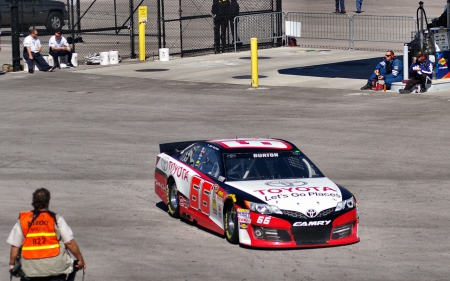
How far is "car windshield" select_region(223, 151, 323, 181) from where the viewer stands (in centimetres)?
1284

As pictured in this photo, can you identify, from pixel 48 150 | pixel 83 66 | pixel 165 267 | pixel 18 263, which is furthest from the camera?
pixel 83 66

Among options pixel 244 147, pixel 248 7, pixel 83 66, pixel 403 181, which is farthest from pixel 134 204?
pixel 248 7

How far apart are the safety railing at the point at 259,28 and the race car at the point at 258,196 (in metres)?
24.4

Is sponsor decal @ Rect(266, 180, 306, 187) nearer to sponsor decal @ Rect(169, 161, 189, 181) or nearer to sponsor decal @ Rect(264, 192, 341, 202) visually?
sponsor decal @ Rect(264, 192, 341, 202)

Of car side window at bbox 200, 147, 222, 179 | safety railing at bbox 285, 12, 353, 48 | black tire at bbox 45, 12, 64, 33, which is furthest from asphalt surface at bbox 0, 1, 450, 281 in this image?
black tire at bbox 45, 12, 64, 33

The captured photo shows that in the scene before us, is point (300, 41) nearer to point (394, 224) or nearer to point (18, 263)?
point (394, 224)

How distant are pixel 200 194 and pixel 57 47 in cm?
2143

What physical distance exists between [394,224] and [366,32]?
102ft

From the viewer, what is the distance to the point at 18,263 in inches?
322

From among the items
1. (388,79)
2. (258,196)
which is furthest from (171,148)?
(388,79)

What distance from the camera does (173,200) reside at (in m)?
13.9

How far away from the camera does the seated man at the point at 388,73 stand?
90.5 feet

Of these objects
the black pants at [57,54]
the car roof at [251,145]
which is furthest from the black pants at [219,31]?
the car roof at [251,145]

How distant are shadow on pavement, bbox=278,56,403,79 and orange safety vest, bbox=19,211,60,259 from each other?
23.5 meters
